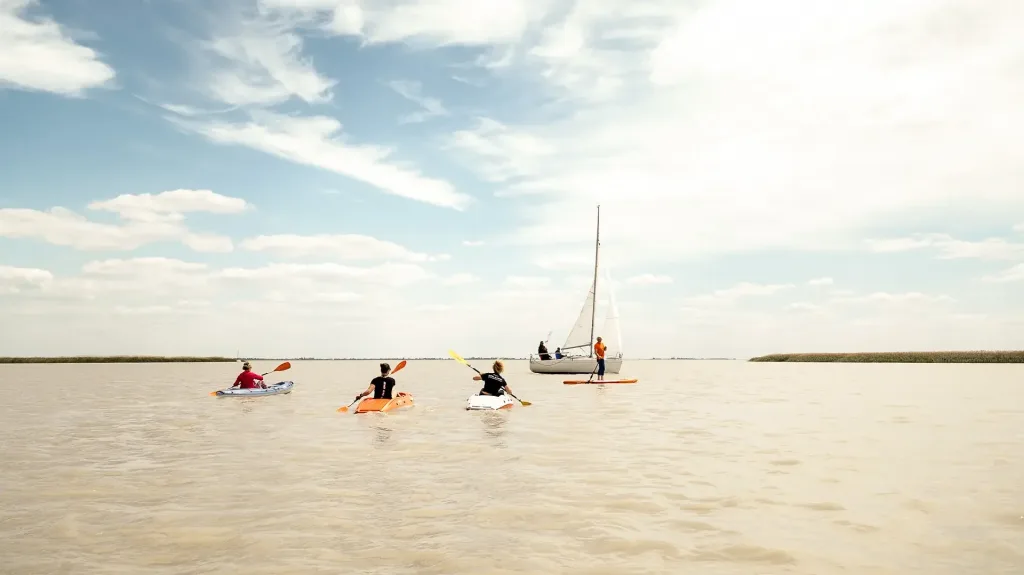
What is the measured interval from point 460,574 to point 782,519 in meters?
5.02

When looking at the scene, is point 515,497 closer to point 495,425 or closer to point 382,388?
point 495,425

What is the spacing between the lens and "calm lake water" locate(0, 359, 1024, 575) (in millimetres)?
7664

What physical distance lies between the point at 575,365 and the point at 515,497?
47.9m

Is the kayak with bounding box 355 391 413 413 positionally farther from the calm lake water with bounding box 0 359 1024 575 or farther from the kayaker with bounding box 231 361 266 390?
the kayaker with bounding box 231 361 266 390

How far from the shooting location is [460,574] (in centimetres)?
706

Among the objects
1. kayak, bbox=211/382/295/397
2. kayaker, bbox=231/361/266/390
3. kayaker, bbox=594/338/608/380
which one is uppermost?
kayaker, bbox=594/338/608/380

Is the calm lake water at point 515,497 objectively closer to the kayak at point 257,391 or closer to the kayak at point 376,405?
the kayak at point 376,405

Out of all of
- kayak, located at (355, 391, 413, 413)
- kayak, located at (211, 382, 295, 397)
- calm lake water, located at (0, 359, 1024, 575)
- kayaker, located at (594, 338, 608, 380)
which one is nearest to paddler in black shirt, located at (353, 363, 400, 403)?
kayak, located at (355, 391, 413, 413)

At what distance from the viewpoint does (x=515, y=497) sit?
10891 mm

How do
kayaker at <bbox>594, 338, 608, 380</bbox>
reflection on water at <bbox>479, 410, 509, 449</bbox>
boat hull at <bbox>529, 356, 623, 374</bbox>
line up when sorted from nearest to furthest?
1. reflection on water at <bbox>479, 410, 509, 449</bbox>
2. kayaker at <bbox>594, 338, 608, 380</bbox>
3. boat hull at <bbox>529, 356, 623, 374</bbox>

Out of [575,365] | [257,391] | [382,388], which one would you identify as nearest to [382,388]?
[382,388]

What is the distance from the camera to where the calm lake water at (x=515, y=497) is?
25.1ft

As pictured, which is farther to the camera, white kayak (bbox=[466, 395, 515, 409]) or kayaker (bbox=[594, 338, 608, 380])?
kayaker (bbox=[594, 338, 608, 380])

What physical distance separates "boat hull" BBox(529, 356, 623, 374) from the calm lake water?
110ft
